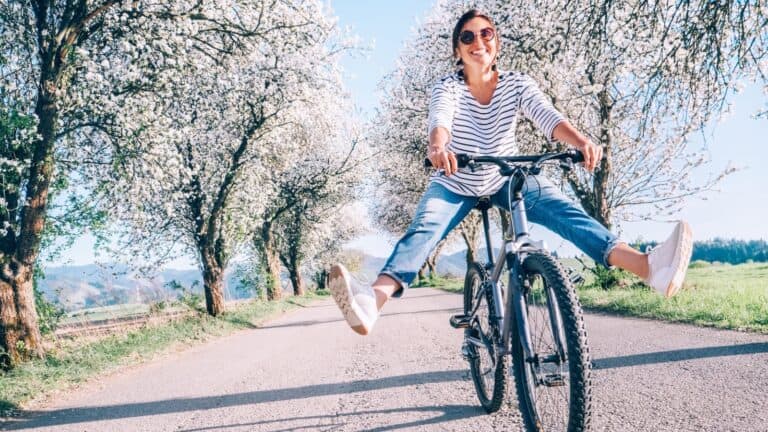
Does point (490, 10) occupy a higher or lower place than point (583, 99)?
higher

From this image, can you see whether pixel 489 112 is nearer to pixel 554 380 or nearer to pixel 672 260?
pixel 672 260

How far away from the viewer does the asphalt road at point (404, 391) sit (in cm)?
342

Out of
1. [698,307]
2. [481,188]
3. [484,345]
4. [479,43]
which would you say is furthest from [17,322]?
[698,307]

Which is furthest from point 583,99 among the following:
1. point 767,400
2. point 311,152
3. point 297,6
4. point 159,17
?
point 311,152

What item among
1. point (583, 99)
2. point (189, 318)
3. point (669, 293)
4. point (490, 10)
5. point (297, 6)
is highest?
point (490, 10)

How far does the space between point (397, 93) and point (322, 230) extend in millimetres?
11845

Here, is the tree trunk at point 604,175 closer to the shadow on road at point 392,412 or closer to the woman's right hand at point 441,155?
the shadow on road at point 392,412

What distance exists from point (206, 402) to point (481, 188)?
349 centimetres

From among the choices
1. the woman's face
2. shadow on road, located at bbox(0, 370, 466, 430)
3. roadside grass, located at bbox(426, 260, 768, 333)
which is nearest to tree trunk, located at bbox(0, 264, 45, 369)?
shadow on road, located at bbox(0, 370, 466, 430)

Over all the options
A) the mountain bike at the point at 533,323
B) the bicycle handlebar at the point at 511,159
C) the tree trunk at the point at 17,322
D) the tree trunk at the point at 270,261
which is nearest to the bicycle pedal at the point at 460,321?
the mountain bike at the point at 533,323

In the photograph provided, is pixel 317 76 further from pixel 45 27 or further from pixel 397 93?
pixel 45 27

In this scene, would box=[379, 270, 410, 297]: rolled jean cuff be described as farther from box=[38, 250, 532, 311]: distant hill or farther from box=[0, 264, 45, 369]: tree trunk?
box=[0, 264, 45, 369]: tree trunk

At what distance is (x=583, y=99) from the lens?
1362 cm

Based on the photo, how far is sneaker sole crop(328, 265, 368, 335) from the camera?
269 cm
